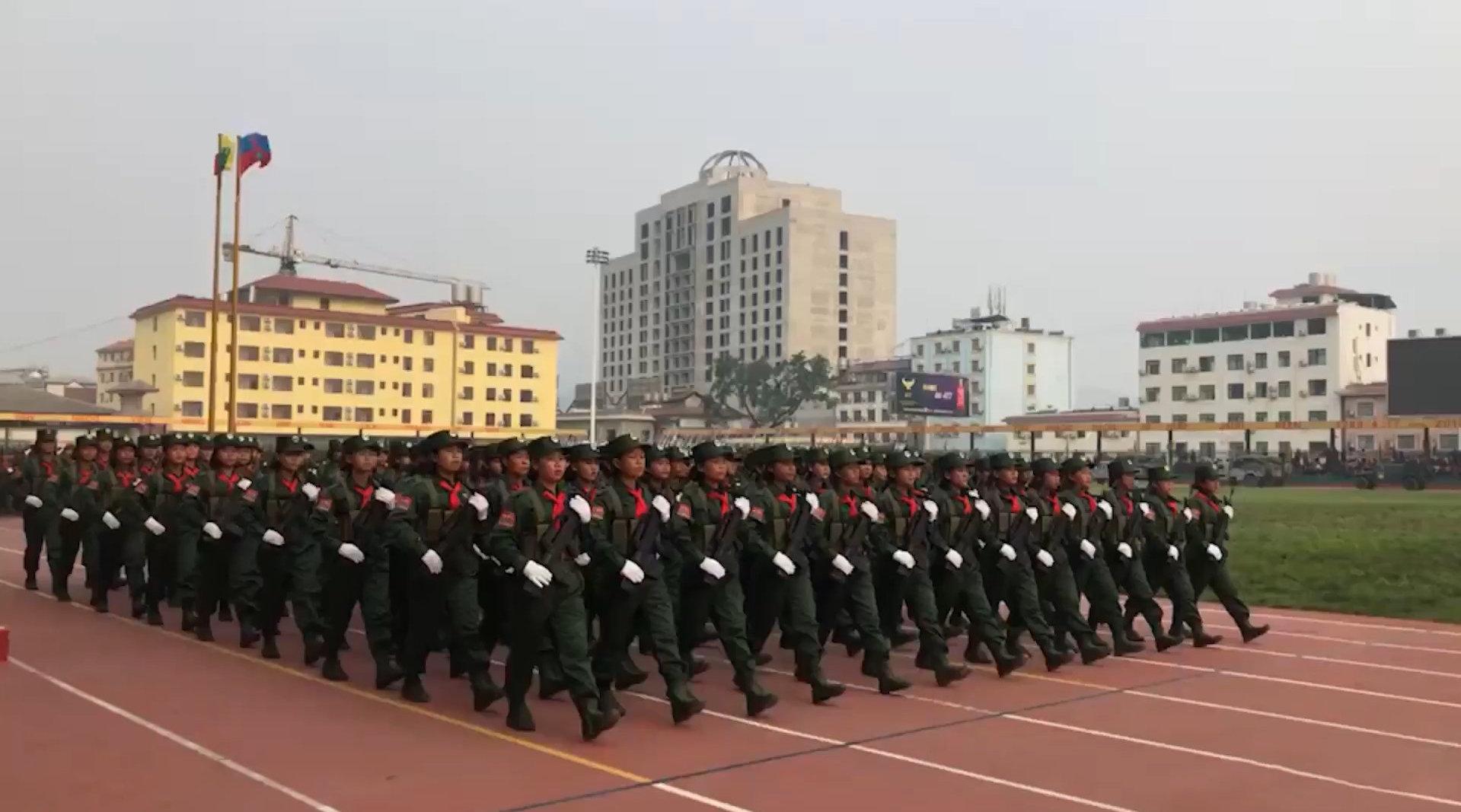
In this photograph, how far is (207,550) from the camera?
34.1 feet

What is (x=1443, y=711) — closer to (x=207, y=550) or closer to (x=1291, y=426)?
(x=207, y=550)

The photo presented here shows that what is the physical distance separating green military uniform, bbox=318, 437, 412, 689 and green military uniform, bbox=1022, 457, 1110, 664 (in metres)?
4.91

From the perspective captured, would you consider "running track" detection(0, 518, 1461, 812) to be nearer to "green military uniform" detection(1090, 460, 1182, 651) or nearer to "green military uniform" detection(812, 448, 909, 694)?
"green military uniform" detection(812, 448, 909, 694)

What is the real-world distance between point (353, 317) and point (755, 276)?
149 feet

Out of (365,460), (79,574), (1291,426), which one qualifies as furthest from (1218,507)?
(1291,426)

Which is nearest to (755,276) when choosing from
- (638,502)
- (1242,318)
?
(1242,318)

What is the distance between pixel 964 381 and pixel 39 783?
52377 mm

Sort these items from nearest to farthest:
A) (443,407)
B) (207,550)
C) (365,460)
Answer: (365,460)
(207,550)
(443,407)

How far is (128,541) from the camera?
11.7 m

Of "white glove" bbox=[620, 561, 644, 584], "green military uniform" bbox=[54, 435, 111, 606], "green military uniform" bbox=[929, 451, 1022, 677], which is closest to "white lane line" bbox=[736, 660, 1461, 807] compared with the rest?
"green military uniform" bbox=[929, 451, 1022, 677]

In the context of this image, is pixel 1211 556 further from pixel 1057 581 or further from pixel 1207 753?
pixel 1207 753

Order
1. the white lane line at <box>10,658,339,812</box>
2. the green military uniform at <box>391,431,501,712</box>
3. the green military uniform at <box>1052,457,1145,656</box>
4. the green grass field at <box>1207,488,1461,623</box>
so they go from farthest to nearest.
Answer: the green grass field at <box>1207,488,1461,623</box>, the green military uniform at <box>1052,457,1145,656</box>, the green military uniform at <box>391,431,501,712</box>, the white lane line at <box>10,658,339,812</box>

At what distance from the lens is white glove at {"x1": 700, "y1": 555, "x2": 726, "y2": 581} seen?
→ 295 inches

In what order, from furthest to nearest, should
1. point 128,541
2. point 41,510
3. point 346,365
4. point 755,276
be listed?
point 755,276, point 346,365, point 41,510, point 128,541
